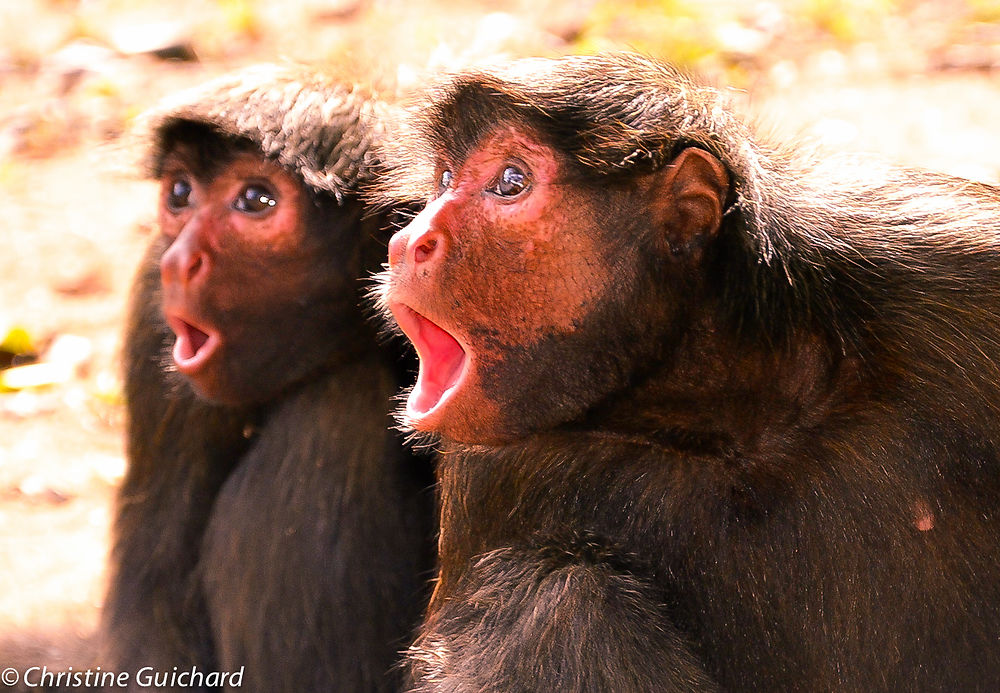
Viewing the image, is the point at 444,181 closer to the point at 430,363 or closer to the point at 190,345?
the point at 430,363

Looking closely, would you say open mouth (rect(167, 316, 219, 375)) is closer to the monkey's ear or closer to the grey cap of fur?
the grey cap of fur

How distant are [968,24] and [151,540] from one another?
6.82 meters

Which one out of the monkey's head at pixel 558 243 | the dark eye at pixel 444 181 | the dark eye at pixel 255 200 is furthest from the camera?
the dark eye at pixel 255 200

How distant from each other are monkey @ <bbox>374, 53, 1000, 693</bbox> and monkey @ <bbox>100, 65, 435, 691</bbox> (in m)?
0.85

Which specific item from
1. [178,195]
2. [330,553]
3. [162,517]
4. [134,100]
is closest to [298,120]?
[178,195]

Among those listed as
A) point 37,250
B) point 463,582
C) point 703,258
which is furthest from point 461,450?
point 37,250

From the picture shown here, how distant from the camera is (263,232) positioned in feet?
14.1

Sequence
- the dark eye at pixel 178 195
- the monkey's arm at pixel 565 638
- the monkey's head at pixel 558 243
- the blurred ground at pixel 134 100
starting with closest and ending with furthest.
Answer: the monkey's arm at pixel 565 638 < the monkey's head at pixel 558 243 < the dark eye at pixel 178 195 < the blurred ground at pixel 134 100

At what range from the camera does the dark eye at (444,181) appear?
11.6 ft

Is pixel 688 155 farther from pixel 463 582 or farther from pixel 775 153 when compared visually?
pixel 463 582

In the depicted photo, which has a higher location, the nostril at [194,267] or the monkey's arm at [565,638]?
the nostril at [194,267]

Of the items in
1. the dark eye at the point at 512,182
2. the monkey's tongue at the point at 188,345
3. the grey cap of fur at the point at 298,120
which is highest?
the dark eye at the point at 512,182

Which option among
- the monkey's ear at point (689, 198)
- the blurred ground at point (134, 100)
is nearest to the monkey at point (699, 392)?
the monkey's ear at point (689, 198)

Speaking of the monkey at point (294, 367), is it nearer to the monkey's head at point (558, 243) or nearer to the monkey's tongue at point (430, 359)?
the monkey's tongue at point (430, 359)
